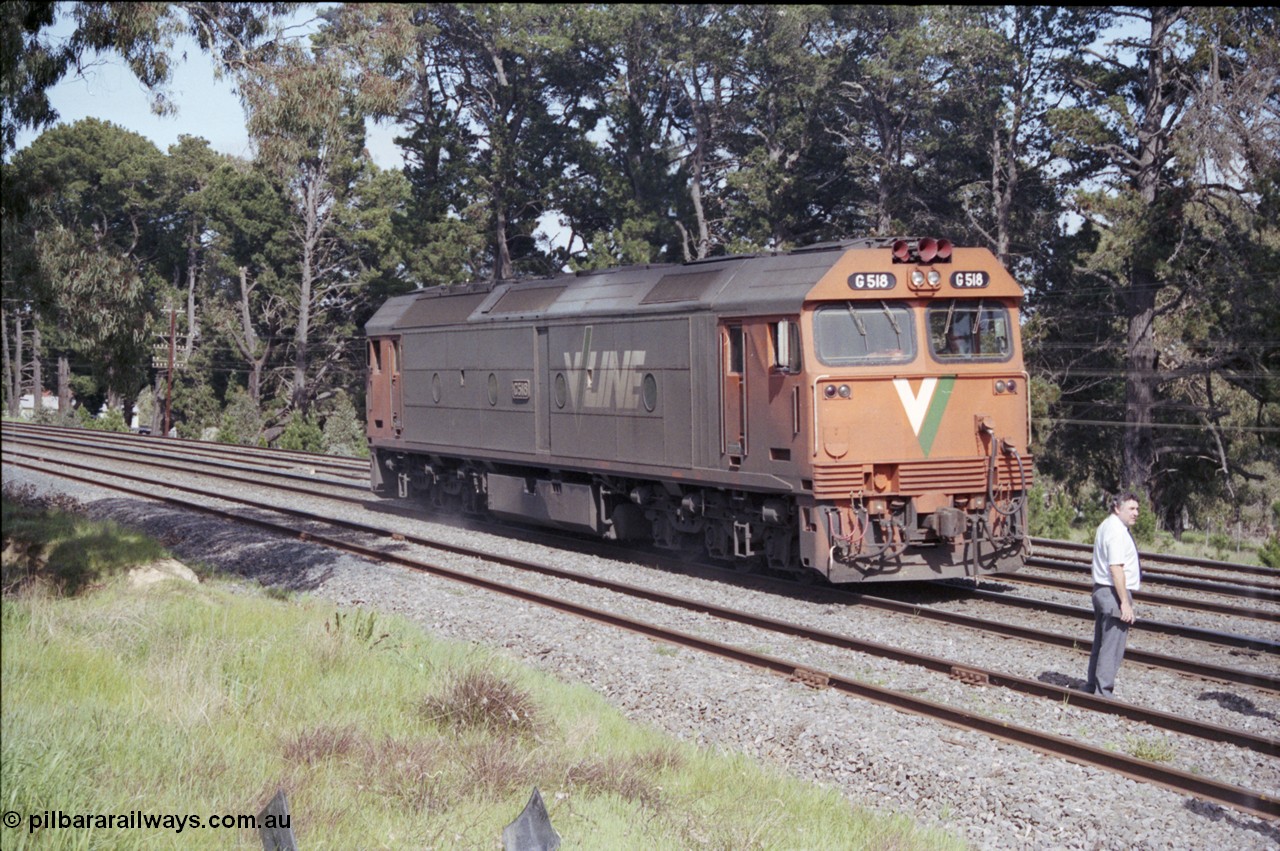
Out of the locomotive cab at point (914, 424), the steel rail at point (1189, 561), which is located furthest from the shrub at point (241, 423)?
the locomotive cab at point (914, 424)

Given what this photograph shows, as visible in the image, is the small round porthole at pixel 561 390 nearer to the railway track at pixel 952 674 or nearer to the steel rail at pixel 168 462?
the railway track at pixel 952 674

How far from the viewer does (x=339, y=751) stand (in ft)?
25.2

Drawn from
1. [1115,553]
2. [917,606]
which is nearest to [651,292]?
[917,606]

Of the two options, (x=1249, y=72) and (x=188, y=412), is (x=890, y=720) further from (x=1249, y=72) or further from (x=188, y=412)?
(x=188, y=412)

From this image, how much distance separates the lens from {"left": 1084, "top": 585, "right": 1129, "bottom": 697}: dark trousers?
32.2ft

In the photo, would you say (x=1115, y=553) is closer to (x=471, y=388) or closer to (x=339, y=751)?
(x=339, y=751)

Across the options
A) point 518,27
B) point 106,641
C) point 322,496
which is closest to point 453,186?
point 518,27

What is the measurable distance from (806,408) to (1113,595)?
428cm

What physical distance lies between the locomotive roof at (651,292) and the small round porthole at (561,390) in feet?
2.97

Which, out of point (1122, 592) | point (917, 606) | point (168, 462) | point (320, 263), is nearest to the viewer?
point (1122, 592)

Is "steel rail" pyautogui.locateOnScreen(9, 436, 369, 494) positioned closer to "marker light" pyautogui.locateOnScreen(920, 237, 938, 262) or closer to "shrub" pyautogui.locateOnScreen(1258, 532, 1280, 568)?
"marker light" pyautogui.locateOnScreen(920, 237, 938, 262)

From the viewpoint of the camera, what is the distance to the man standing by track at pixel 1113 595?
32.2ft

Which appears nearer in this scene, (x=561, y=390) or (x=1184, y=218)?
(x=561, y=390)

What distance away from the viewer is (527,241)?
46.2 meters
